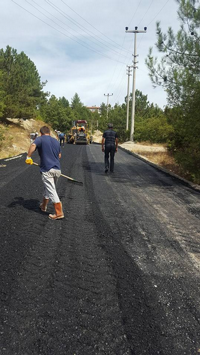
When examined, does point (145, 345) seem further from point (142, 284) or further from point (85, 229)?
point (85, 229)

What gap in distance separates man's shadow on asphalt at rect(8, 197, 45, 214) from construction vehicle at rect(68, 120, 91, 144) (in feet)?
92.4

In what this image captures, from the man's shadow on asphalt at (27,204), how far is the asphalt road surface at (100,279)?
0.02 m

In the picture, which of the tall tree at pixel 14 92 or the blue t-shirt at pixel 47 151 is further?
the tall tree at pixel 14 92

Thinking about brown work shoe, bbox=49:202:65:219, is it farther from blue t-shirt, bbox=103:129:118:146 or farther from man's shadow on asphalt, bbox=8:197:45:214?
blue t-shirt, bbox=103:129:118:146

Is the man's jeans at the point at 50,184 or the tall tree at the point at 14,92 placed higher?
the tall tree at the point at 14,92

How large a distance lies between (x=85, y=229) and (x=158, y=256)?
1.35m

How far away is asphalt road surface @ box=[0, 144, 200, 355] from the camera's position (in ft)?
7.36

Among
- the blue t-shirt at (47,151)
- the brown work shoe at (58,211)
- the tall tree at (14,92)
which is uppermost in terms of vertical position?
the tall tree at (14,92)

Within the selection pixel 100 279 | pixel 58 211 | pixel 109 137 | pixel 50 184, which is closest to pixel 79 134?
pixel 109 137

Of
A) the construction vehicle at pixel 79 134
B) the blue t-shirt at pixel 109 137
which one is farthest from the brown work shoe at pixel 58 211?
the construction vehicle at pixel 79 134

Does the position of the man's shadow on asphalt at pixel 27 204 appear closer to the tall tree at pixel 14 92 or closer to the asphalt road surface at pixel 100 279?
the asphalt road surface at pixel 100 279

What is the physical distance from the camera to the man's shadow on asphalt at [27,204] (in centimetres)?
564

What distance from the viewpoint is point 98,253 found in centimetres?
374

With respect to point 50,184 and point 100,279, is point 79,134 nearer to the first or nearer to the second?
point 50,184
